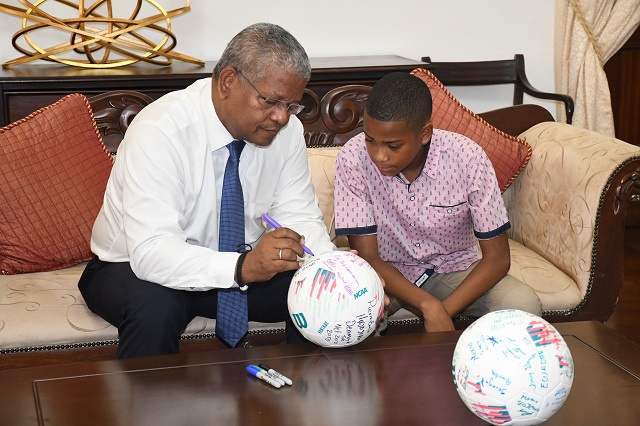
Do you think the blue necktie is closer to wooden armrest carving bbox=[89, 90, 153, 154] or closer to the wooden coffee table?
the wooden coffee table

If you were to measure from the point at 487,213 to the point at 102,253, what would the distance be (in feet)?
3.36

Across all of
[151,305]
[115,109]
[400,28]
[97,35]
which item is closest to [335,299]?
[151,305]

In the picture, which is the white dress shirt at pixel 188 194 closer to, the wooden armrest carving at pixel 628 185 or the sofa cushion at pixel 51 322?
the sofa cushion at pixel 51 322

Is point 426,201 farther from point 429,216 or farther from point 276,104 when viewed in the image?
point 276,104

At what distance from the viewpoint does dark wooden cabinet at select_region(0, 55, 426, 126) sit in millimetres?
3049

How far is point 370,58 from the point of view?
11.9 ft

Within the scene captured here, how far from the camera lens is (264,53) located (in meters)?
2.03

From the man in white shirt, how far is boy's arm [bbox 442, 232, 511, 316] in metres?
0.37

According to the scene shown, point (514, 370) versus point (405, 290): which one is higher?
point (514, 370)

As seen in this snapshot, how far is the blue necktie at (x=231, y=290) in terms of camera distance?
87.0 inches

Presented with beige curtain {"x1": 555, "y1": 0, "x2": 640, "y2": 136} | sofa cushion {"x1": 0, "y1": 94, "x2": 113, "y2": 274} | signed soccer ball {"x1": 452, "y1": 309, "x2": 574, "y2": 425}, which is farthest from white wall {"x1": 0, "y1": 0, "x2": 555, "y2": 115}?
signed soccer ball {"x1": 452, "y1": 309, "x2": 574, "y2": 425}

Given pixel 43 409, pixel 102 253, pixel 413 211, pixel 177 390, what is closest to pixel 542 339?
pixel 177 390

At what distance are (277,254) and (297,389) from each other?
417mm

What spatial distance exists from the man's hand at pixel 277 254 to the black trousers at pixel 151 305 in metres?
0.25
